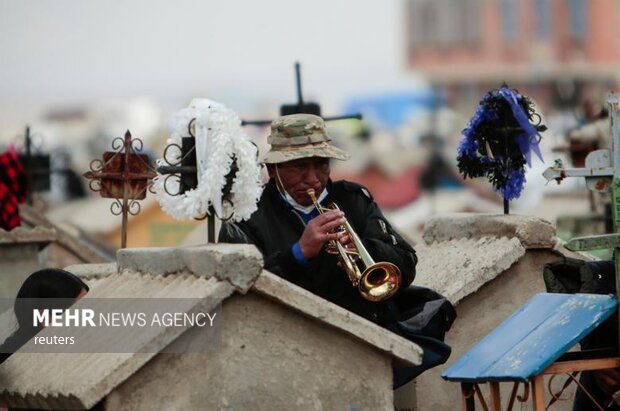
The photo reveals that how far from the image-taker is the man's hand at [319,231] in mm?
9156

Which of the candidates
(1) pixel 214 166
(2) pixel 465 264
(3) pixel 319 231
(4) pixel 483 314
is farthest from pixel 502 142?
(1) pixel 214 166

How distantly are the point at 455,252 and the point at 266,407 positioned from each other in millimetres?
2666

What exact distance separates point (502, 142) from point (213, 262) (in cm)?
285

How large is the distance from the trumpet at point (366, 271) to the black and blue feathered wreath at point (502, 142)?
1.56 metres

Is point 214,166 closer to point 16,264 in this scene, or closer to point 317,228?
point 317,228

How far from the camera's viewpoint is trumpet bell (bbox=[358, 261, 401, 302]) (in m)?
9.31

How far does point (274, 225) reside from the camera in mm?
9688

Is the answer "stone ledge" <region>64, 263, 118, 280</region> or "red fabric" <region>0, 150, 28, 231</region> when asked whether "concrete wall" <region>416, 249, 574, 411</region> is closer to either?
"stone ledge" <region>64, 263, 118, 280</region>

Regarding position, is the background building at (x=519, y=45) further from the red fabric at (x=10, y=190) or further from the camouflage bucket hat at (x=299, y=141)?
the camouflage bucket hat at (x=299, y=141)

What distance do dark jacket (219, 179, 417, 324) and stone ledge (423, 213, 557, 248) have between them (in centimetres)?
102

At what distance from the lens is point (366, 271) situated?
30.5ft

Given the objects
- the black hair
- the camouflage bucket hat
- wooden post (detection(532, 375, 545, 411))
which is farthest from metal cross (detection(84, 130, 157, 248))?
wooden post (detection(532, 375, 545, 411))

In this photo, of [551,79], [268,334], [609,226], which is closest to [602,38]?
[551,79]

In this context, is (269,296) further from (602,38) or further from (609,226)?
(602,38)
